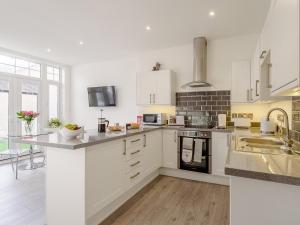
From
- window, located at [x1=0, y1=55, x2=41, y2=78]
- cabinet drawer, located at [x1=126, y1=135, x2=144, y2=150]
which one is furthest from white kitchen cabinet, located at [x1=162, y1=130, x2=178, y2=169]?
window, located at [x1=0, y1=55, x2=41, y2=78]

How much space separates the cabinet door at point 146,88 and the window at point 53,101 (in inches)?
117

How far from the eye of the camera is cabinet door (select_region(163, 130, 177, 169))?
3.44 meters

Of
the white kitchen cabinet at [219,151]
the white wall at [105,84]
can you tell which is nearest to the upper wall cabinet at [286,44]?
the white kitchen cabinet at [219,151]

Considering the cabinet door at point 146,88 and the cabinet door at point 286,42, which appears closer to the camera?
the cabinet door at point 286,42

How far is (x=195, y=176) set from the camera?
132 inches

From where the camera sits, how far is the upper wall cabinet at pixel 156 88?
3.81 m

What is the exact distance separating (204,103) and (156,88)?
3.36 feet

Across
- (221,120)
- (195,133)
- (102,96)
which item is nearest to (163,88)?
(195,133)

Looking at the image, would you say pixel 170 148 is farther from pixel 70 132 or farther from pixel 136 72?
pixel 136 72

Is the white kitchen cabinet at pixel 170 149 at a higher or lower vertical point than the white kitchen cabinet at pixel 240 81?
lower

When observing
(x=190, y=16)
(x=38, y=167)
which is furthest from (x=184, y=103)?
(x=38, y=167)

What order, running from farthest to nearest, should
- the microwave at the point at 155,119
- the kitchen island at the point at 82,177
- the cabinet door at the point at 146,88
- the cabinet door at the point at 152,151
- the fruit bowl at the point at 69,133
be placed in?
the cabinet door at the point at 146,88, the microwave at the point at 155,119, the cabinet door at the point at 152,151, the fruit bowl at the point at 69,133, the kitchen island at the point at 82,177

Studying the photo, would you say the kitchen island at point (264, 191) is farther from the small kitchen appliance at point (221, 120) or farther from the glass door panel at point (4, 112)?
the glass door panel at point (4, 112)

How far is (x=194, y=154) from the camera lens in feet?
10.6
